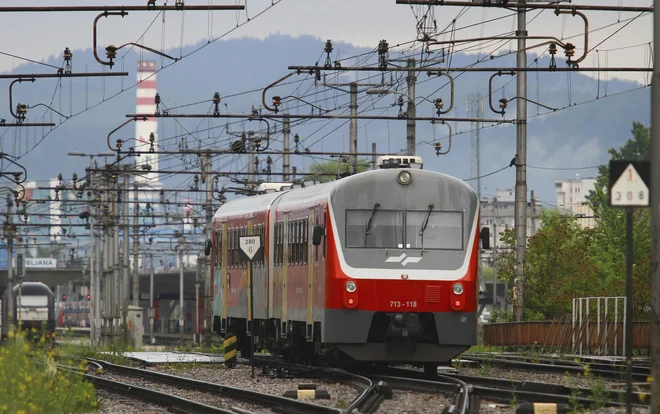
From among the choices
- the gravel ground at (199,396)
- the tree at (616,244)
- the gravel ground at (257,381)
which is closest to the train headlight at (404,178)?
Result: the gravel ground at (257,381)

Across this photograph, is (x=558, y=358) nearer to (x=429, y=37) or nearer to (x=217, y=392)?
(x=429, y=37)

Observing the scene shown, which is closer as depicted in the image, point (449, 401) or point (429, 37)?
point (449, 401)

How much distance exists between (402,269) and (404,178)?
1585 mm

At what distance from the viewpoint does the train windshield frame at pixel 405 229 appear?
21859mm

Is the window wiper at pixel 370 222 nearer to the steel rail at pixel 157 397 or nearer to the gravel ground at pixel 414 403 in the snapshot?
the gravel ground at pixel 414 403

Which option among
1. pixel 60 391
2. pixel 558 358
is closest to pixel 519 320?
pixel 558 358

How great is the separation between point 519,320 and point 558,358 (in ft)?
25.9

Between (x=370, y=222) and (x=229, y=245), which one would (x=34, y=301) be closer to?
(x=229, y=245)

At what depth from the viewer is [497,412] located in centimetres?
1577

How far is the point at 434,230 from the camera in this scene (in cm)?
2202

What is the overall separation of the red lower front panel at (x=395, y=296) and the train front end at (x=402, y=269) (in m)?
0.02

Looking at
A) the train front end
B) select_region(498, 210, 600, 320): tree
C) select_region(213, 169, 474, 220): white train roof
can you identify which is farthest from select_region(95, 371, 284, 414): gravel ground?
select_region(498, 210, 600, 320): tree

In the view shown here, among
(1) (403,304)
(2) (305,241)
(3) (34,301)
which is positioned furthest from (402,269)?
(3) (34,301)

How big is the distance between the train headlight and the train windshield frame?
0.50m
